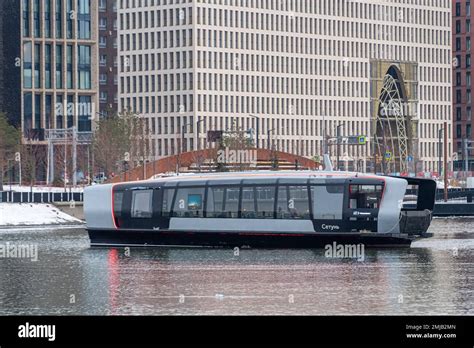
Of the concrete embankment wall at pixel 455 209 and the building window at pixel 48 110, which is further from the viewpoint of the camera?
the building window at pixel 48 110

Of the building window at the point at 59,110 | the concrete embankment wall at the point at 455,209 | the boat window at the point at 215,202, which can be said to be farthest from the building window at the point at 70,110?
the boat window at the point at 215,202

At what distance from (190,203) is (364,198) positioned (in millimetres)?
7982

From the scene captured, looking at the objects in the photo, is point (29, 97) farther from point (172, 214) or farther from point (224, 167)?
point (172, 214)

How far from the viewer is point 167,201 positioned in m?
70.8

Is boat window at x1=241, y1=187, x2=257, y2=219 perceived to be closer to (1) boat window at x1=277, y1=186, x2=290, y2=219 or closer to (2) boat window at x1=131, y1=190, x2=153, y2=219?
(1) boat window at x1=277, y1=186, x2=290, y2=219

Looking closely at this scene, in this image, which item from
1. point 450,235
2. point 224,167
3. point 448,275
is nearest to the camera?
point 448,275

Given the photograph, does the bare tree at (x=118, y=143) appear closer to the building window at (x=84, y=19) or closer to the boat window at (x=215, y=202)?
the building window at (x=84, y=19)

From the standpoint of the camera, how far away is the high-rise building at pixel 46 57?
186 meters

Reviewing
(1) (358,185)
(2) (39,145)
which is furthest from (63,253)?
(2) (39,145)

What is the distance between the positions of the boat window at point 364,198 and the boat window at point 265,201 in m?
3.50

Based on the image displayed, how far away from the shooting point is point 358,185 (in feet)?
221

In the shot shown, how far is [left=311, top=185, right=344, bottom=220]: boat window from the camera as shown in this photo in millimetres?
67562

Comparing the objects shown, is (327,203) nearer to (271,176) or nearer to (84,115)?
(271,176)

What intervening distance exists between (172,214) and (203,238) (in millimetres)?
1752
